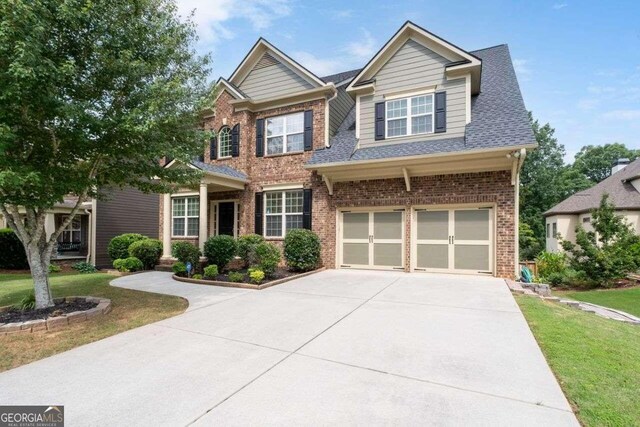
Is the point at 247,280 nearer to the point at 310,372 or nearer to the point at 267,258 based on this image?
the point at 267,258

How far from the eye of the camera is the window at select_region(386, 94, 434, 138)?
10.2 m

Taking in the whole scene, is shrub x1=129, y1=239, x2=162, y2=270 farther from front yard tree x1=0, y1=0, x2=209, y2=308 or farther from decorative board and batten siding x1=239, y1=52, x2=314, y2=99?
decorative board and batten siding x1=239, y1=52, x2=314, y2=99

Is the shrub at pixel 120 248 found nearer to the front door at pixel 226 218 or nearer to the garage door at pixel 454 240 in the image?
the front door at pixel 226 218

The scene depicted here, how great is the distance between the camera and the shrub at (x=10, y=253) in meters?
12.9

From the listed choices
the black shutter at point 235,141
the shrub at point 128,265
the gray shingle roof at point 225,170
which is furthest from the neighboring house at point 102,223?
the black shutter at point 235,141

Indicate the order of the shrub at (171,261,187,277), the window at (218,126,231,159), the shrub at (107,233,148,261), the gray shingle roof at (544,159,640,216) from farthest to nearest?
the gray shingle roof at (544,159,640,216)
the window at (218,126,231,159)
the shrub at (107,233,148,261)
the shrub at (171,261,187,277)

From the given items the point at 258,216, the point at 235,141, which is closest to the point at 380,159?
the point at 258,216

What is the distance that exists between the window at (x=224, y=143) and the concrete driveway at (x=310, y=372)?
28.5 ft

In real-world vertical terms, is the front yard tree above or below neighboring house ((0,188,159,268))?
above

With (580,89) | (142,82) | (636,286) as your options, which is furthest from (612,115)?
(142,82)

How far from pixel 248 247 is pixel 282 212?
1928mm

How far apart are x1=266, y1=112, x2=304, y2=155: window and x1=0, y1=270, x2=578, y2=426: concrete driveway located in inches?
292

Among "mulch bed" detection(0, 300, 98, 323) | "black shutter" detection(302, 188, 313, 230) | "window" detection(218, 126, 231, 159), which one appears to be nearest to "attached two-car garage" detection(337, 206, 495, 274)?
"black shutter" detection(302, 188, 313, 230)

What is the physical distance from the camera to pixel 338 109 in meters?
12.3
